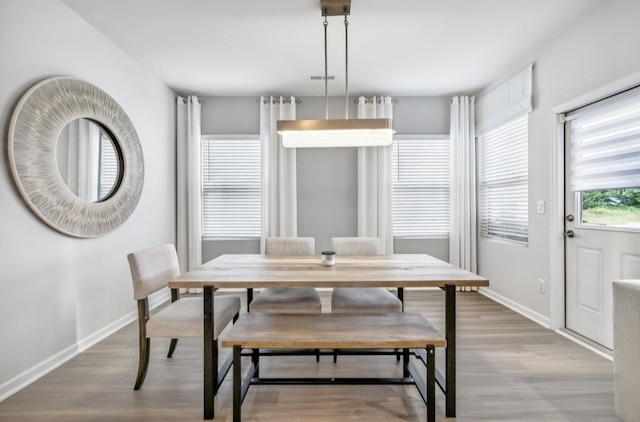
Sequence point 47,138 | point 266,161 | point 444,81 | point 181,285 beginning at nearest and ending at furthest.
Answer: point 181,285 → point 47,138 → point 444,81 → point 266,161

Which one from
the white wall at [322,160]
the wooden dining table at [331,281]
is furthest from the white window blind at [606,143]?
the white wall at [322,160]

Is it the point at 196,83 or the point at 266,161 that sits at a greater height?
the point at 196,83

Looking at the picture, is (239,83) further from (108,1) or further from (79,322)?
(79,322)

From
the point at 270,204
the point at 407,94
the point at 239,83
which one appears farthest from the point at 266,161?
the point at 407,94

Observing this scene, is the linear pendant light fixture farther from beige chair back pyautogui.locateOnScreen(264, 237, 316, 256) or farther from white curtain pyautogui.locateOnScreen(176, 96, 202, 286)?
white curtain pyautogui.locateOnScreen(176, 96, 202, 286)

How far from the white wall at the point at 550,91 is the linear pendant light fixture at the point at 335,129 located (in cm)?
168

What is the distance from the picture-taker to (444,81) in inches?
147

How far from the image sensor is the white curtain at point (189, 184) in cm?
406

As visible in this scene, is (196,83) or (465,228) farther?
(465,228)

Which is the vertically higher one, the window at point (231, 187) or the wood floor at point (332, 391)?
the window at point (231, 187)

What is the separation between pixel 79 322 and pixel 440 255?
3.96m

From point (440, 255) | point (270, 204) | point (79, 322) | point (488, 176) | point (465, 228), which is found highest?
point (488, 176)

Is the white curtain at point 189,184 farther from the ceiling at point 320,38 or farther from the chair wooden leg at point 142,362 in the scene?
the chair wooden leg at point 142,362

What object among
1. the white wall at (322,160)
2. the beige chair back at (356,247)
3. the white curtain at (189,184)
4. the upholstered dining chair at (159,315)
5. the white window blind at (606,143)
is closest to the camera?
the upholstered dining chair at (159,315)
